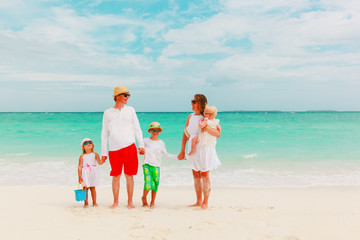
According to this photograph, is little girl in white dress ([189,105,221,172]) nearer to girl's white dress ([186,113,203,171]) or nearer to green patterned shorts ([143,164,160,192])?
girl's white dress ([186,113,203,171])

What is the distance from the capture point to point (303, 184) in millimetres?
7336

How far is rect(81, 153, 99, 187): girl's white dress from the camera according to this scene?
4.68m

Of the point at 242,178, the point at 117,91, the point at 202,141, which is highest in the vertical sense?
the point at 117,91

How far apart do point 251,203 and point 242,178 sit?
273cm

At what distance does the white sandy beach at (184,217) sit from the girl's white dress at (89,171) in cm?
43

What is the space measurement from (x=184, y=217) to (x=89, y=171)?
176cm

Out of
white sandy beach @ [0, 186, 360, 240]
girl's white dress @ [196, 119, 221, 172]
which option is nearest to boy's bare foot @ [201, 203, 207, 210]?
white sandy beach @ [0, 186, 360, 240]

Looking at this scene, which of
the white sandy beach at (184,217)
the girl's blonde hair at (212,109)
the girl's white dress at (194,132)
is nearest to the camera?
the white sandy beach at (184,217)

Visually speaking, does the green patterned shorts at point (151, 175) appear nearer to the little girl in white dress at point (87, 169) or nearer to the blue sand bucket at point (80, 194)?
the little girl in white dress at point (87, 169)

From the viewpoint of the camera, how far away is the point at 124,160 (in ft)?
15.1

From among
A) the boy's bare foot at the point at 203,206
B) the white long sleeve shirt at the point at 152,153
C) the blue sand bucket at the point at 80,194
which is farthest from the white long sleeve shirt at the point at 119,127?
the boy's bare foot at the point at 203,206

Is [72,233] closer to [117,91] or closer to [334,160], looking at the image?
[117,91]

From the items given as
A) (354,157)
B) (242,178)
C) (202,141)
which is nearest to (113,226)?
(202,141)

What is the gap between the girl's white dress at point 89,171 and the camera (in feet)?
15.4
